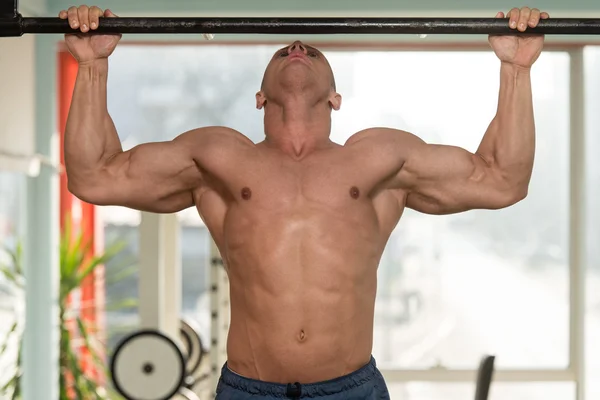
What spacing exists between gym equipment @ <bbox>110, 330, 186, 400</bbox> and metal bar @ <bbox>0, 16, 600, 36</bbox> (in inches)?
109

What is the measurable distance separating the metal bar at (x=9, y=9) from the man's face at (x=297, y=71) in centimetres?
63

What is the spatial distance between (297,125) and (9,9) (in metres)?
0.75

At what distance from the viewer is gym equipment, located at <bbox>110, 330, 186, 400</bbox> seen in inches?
188

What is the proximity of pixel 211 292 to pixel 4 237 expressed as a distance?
42.9 inches

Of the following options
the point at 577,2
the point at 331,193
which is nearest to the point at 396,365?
the point at 577,2

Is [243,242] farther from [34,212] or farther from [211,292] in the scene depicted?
[34,212]

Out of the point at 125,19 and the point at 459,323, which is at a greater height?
the point at 125,19

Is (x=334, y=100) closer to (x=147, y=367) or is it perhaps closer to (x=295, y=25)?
(x=295, y=25)

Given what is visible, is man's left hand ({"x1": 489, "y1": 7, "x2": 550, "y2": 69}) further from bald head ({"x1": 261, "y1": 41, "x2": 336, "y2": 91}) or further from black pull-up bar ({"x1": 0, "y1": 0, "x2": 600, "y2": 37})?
bald head ({"x1": 261, "y1": 41, "x2": 336, "y2": 91})

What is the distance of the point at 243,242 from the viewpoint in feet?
7.95

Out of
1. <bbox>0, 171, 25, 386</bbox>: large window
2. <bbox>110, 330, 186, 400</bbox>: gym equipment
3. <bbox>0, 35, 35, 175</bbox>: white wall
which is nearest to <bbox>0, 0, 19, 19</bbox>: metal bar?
<bbox>0, 35, 35, 175</bbox>: white wall

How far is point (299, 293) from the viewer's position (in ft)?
7.86

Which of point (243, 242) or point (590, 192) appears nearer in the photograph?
point (243, 242)

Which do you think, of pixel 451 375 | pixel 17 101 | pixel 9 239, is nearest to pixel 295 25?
pixel 17 101
